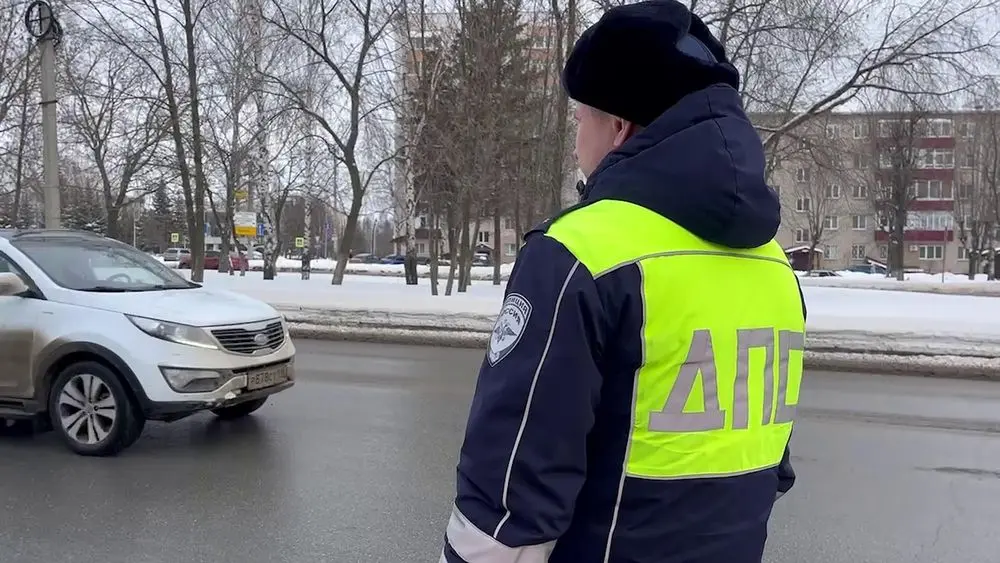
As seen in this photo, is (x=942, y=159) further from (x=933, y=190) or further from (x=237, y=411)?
(x=237, y=411)

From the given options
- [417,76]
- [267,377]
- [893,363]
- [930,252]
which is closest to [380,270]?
[417,76]

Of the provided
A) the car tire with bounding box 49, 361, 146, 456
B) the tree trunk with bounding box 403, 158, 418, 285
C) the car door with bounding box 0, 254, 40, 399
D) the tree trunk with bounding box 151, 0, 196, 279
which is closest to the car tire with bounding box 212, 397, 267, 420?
the car tire with bounding box 49, 361, 146, 456

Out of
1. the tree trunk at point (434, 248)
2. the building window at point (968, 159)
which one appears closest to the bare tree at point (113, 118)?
the tree trunk at point (434, 248)

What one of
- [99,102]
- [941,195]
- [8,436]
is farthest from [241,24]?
[941,195]

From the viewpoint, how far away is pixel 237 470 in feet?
19.4

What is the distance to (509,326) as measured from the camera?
150cm

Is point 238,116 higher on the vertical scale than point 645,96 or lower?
higher

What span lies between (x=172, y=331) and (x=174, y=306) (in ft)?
0.93

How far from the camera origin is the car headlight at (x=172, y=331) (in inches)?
242

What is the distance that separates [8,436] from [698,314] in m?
7.10

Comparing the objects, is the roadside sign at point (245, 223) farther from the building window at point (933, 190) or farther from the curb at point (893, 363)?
the building window at point (933, 190)

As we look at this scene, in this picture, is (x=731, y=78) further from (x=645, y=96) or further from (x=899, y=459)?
(x=899, y=459)

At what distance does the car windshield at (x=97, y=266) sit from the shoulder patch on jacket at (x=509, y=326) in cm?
603

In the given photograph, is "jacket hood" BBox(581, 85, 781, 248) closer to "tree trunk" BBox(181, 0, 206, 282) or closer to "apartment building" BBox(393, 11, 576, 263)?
"apartment building" BBox(393, 11, 576, 263)
